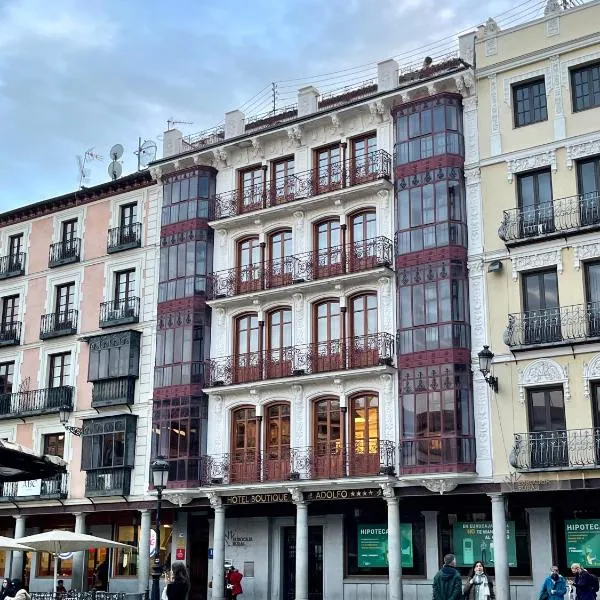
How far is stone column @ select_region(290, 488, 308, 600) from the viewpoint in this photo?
98.8 ft

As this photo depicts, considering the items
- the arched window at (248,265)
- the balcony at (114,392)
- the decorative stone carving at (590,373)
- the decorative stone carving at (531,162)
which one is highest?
the decorative stone carving at (531,162)

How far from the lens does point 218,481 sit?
32750 millimetres

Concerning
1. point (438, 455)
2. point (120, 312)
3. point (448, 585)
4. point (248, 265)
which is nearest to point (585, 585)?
point (448, 585)

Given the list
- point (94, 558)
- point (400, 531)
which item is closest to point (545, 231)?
point (400, 531)

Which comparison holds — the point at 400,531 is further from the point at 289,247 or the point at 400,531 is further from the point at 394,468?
the point at 289,247

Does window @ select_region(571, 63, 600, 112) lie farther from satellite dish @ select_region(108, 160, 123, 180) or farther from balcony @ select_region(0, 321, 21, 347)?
balcony @ select_region(0, 321, 21, 347)

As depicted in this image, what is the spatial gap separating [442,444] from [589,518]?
15.1 ft

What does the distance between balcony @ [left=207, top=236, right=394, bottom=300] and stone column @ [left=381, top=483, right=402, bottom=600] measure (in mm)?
7162

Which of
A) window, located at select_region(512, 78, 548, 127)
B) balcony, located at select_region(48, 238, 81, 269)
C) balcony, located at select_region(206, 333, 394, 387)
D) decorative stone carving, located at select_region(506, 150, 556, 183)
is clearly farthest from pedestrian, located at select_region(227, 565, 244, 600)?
window, located at select_region(512, 78, 548, 127)

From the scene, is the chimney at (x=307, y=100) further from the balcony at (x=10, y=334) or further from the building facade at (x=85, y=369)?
the balcony at (x=10, y=334)

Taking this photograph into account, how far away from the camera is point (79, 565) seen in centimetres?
3653

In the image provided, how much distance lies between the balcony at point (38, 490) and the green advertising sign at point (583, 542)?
18.9 metres

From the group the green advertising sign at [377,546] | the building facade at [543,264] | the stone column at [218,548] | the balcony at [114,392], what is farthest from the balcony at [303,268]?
the green advertising sign at [377,546]

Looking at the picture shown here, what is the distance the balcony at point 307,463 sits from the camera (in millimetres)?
29781
